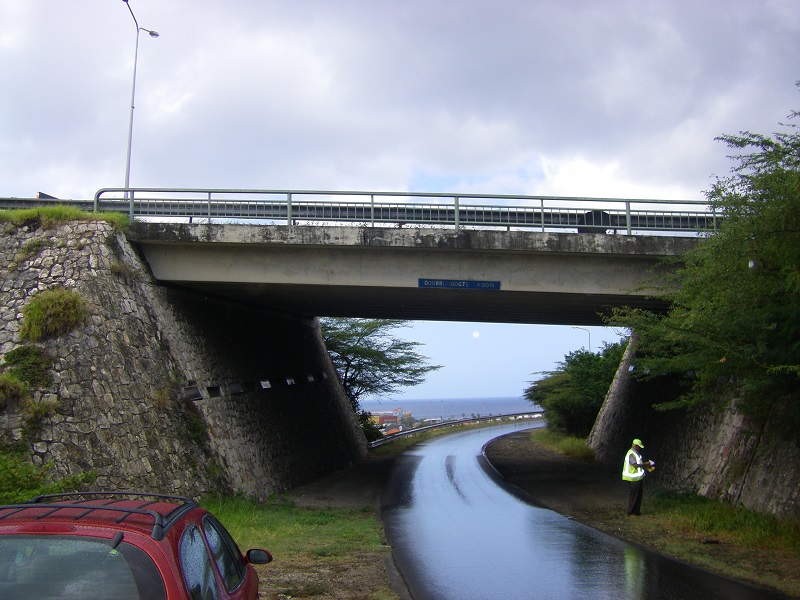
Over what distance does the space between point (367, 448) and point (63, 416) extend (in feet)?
73.1

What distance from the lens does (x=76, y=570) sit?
357 cm

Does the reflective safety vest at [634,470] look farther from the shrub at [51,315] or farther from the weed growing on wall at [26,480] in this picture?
the shrub at [51,315]

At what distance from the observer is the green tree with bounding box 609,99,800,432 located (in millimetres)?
10227

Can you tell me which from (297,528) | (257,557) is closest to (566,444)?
(297,528)

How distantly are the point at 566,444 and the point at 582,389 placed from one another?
3.94 metres

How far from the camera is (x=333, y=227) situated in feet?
54.4

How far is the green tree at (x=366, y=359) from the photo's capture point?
37.7 metres

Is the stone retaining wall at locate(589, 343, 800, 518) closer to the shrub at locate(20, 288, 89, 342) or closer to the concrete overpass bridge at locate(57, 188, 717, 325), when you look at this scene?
the concrete overpass bridge at locate(57, 188, 717, 325)

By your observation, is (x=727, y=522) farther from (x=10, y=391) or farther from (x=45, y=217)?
(x=45, y=217)

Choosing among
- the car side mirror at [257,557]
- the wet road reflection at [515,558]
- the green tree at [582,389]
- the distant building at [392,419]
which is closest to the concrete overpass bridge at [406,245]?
the wet road reflection at [515,558]

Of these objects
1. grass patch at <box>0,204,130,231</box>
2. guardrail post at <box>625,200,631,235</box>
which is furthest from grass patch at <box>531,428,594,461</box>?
grass patch at <box>0,204,130,231</box>

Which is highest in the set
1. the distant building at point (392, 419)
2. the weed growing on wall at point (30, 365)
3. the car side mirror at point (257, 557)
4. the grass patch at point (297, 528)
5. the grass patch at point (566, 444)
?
the weed growing on wall at point (30, 365)

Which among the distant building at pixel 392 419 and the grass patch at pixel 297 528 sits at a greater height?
the distant building at pixel 392 419

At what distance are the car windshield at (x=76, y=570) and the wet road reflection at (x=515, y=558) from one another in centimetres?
518
